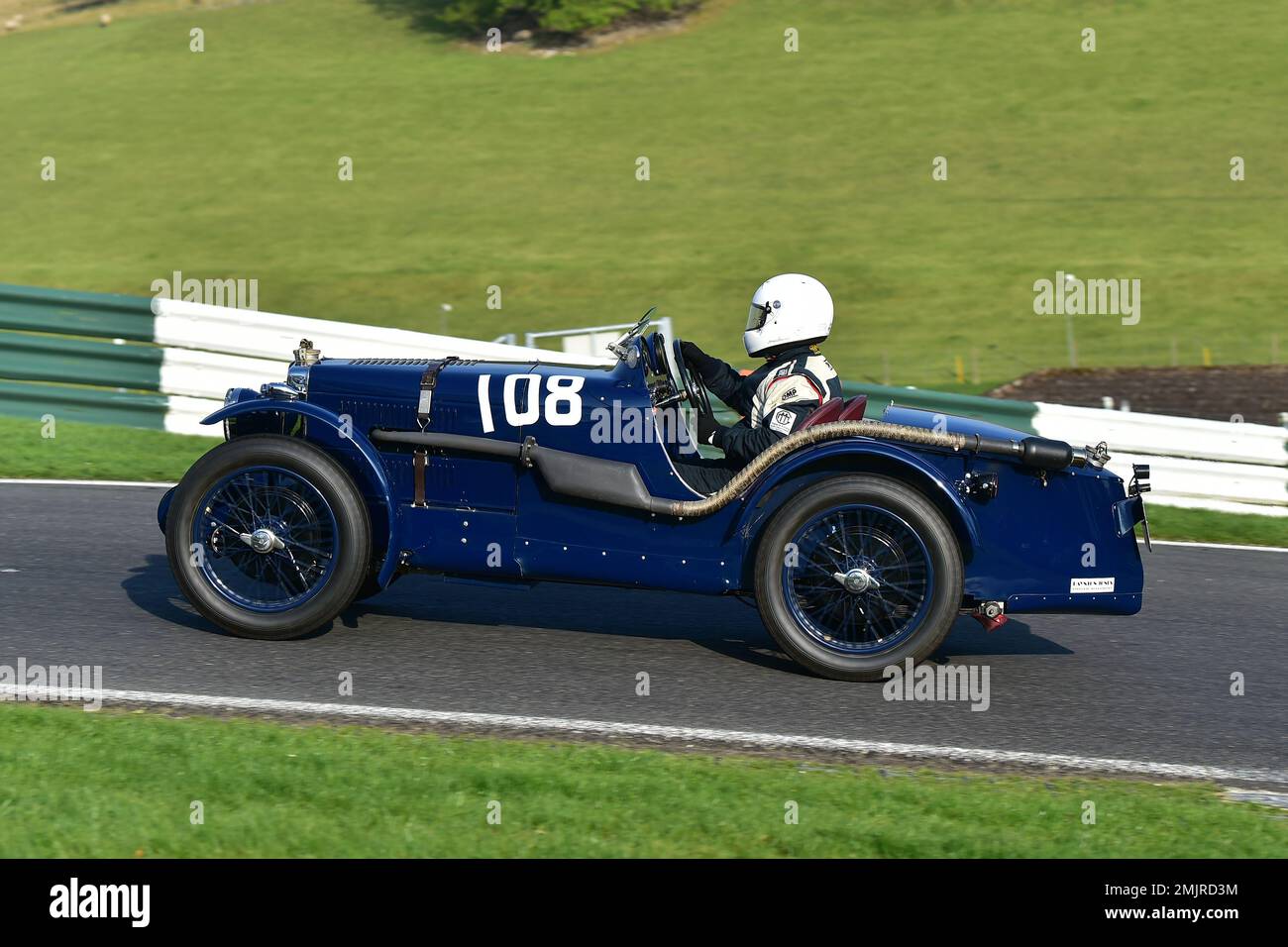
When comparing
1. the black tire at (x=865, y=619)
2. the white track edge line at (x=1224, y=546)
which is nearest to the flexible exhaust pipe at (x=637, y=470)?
the black tire at (x=865, y=619)

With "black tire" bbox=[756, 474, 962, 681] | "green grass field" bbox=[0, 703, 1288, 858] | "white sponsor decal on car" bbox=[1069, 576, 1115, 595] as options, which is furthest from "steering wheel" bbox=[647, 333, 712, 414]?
"green grass field" bbox=[0, 703, 1288, 858]

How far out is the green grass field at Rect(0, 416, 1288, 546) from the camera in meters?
9.96

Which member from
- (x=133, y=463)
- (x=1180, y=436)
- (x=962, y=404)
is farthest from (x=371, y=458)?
(x=1180, y=436)

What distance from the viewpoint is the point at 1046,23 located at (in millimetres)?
37250

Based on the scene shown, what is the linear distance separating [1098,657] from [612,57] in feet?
107

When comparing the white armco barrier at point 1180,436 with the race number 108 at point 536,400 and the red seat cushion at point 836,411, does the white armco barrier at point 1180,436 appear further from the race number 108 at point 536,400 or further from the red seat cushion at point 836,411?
the race number 108 at point 536,400

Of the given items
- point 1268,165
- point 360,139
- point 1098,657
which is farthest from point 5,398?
point 1268,165

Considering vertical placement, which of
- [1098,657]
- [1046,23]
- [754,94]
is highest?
[1046,23]

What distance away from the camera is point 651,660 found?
21.1ft

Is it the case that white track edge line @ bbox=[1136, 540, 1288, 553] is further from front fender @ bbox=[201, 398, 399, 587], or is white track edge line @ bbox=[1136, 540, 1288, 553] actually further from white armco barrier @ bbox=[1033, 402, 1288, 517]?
front fender @ bbox=[201, 398, 399, 587]

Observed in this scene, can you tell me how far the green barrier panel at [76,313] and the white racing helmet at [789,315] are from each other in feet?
20.2

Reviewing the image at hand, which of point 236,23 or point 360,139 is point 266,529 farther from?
point 236,23

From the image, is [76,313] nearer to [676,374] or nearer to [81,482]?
[81,482]
